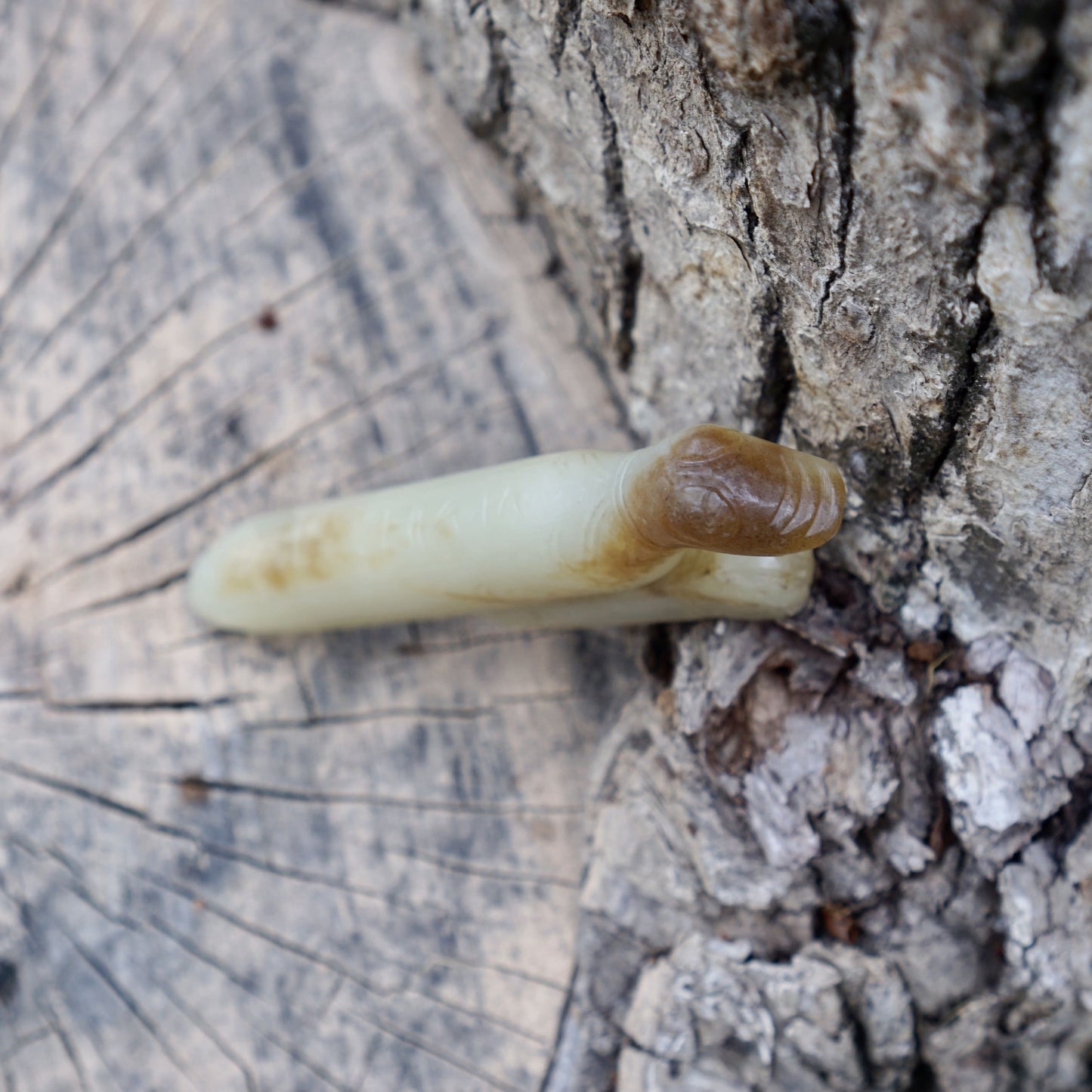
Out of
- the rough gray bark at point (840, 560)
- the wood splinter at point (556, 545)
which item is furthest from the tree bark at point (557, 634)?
the wood splinter at point (556, 545)

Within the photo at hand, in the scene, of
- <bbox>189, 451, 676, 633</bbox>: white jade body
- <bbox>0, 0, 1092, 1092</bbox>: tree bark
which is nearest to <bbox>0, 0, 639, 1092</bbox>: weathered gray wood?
<bbox>0, 0, 1092, 1092</bbox>: tree bark

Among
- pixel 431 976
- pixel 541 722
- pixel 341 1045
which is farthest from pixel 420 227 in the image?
pixel 341 1045

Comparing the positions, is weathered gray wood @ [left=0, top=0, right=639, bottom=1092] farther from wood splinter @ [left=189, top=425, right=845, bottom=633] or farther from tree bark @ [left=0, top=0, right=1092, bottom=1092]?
wood splinter @ [left=189, top=425, right=845, bottom=633]

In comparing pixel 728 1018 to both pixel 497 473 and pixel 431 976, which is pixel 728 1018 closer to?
pixel 431 976

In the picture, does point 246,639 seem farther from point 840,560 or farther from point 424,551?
point 840,560

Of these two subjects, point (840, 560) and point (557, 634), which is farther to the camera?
point (557, 634)

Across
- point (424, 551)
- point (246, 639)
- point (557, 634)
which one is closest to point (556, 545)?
point (424, 551)
